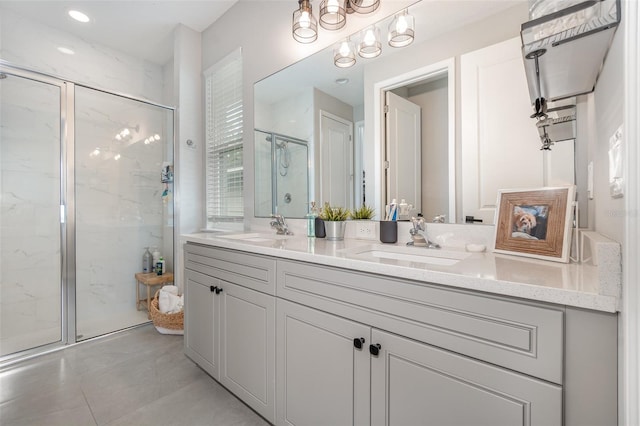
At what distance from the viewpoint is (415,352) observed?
33.3 inches

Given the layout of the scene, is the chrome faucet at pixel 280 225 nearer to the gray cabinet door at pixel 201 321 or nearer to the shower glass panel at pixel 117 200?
the gray cabinet door at pixel 201 321

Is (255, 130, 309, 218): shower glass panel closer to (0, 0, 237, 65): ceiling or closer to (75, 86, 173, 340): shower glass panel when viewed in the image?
(75, 86, 173, 340): shower glass panel

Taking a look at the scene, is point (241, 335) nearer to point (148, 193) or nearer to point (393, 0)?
point (393, 0)

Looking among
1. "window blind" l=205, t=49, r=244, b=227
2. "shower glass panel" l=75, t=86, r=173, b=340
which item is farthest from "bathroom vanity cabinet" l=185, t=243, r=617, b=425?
"shower glass panel" l=75, t=86, r=173, b=340

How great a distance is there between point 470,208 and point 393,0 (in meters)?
Answer: 1.16

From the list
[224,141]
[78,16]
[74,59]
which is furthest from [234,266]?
[74,59]

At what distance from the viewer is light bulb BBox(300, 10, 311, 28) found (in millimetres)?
1772

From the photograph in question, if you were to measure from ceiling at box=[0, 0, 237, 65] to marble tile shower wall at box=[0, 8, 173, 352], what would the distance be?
0.43ft

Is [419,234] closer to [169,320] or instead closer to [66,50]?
[169,320]

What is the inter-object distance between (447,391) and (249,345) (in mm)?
925

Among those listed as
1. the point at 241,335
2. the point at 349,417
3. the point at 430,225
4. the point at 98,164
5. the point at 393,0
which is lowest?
the point at 349,417

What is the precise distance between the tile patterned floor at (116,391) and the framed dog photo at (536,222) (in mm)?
1432

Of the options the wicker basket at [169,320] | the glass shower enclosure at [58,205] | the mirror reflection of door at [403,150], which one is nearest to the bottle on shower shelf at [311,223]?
the mirror reflection of door at [403,150]

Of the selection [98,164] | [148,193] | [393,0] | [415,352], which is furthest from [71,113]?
[415,352]
